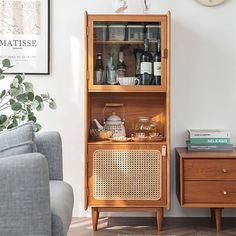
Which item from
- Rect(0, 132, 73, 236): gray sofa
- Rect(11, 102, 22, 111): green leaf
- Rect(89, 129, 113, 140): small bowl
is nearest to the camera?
Rect(0, 132, 73, 236): gray sofa

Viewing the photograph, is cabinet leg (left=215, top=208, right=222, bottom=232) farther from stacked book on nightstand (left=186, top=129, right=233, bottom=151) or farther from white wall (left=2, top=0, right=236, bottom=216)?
stacked book on nightstand (left=186, top=129, right=233, bottom=151)

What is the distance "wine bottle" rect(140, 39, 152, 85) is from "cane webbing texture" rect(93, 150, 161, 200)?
531 mm

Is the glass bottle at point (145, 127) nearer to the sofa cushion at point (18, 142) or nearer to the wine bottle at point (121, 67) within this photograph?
the wine bottle at point (121, 67)

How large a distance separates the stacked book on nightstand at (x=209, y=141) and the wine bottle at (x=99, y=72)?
80 cm

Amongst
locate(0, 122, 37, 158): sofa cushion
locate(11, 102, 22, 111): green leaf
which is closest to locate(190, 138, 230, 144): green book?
locate(11, 102, 22, 111): green leaf

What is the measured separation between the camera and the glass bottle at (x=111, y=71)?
2877 millimetres

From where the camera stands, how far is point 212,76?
3125 mm

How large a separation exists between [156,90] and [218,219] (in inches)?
41.7

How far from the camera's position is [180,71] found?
312 cm

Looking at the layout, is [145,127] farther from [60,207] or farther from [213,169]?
[60,207]

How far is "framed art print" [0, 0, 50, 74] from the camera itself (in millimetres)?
3117

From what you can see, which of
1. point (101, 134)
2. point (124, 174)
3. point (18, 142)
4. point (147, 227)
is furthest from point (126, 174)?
point (18, 142)

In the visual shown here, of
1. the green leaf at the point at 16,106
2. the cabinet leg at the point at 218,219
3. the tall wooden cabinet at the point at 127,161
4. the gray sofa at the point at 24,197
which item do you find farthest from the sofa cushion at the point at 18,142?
the cabinet leg at the point at 218,219

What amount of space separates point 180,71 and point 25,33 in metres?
1.30
